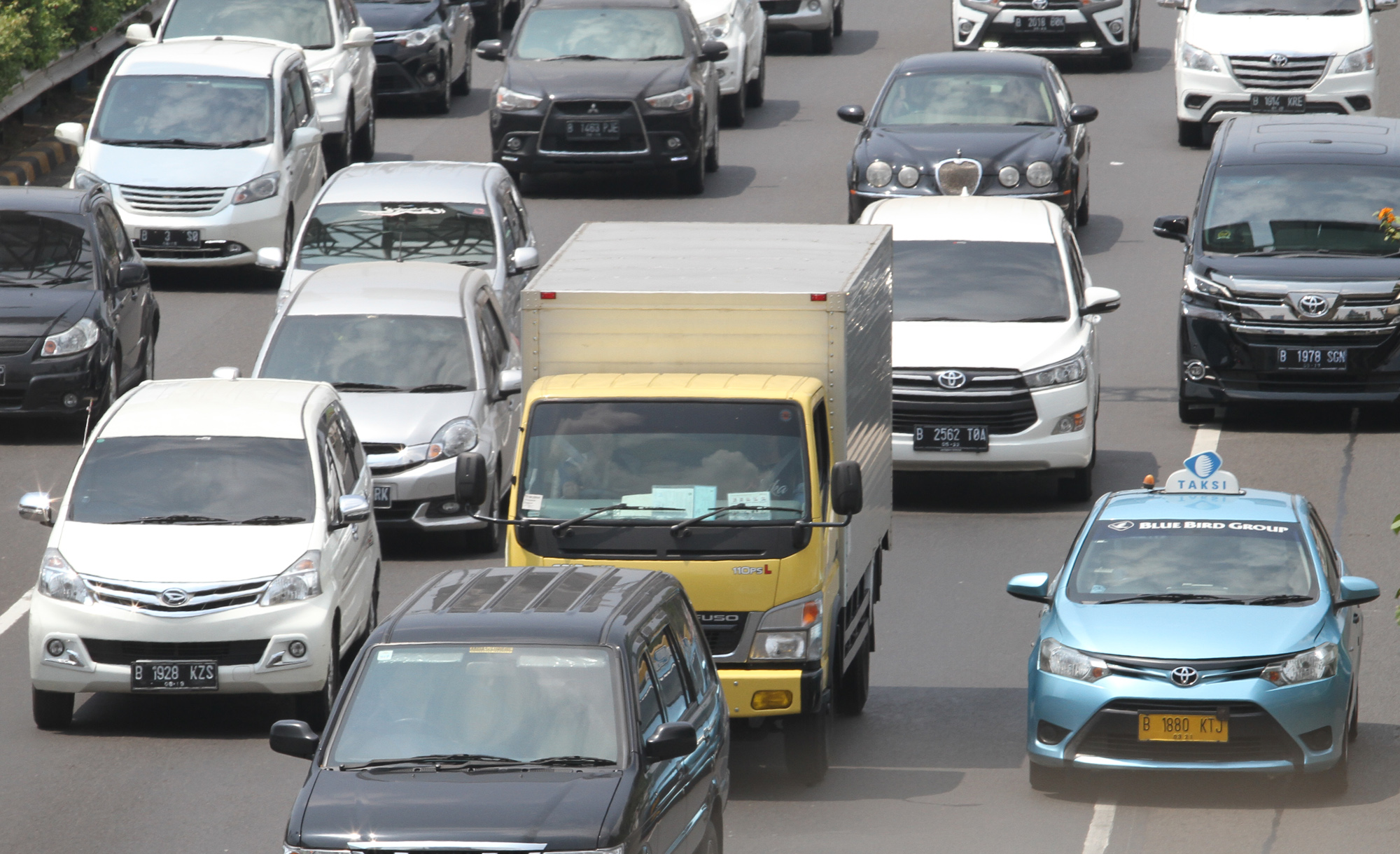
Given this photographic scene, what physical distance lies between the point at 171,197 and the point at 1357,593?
48.1ft

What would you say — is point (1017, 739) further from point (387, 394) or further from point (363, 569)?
point (387, 394)

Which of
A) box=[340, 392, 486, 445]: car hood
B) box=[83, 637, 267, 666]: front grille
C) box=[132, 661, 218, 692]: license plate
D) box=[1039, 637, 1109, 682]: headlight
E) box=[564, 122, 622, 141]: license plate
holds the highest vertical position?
box=[1039, 637, 1109, 682]: headlight

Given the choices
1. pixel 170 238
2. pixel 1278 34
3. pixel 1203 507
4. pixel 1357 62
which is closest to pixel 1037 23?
pixel 1278 34

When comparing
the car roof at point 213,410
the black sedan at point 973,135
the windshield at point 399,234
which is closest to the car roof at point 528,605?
the car roof at point 213,410

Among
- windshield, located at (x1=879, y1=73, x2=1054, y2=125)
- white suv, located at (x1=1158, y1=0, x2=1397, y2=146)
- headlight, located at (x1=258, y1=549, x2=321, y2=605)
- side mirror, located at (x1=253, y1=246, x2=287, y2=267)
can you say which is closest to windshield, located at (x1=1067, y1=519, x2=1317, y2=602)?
headlight, located at (x1=258, y1=549, x2=321, y2=605)

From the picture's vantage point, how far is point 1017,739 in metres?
12.9

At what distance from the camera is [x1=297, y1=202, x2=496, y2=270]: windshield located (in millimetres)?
20734

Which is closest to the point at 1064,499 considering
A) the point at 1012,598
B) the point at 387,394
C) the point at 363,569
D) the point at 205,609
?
the point at 1012,598

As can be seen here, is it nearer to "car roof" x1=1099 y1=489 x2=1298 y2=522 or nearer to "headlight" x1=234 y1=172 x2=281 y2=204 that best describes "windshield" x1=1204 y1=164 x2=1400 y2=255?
"car roof" x1=1099 y1=489 x2=1298 y2=522

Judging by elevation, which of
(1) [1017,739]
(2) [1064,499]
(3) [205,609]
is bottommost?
(2) [1064,499]

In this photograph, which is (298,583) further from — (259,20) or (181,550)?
(259,20)

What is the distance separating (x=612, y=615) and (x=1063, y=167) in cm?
1565

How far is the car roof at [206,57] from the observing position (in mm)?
24688

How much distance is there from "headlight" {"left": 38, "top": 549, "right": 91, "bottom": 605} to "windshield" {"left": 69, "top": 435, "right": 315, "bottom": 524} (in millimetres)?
365
